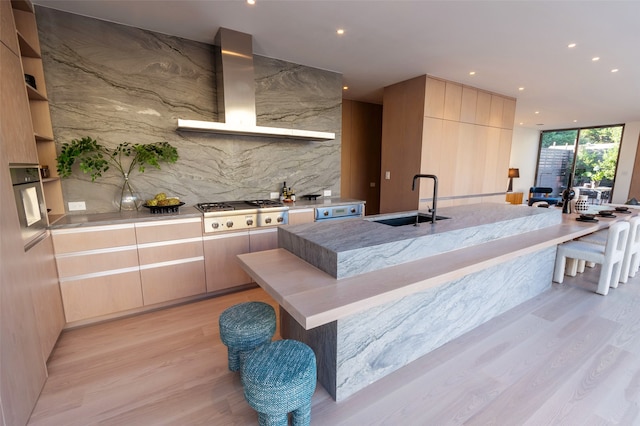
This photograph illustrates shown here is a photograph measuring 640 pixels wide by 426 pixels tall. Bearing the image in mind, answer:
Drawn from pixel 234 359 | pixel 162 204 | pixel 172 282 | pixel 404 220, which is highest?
pixel 162 204

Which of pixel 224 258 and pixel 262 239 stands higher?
pixel 262 239

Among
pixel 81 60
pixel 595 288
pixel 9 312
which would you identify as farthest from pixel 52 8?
pixel 595 288

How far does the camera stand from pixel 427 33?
2.75 metres

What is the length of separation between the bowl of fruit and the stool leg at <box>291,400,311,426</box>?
217 centimetres

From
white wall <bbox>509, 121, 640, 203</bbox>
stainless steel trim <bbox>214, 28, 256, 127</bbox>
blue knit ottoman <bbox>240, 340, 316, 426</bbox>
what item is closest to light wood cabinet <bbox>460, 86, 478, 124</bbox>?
stainless steel trim <bbox>214, 28, 256, 127</bbox>

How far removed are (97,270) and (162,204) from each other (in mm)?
767

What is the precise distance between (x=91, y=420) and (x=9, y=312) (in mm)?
715

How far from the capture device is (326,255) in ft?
4.96

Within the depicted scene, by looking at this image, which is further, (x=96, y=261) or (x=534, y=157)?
(x=534, y=157)

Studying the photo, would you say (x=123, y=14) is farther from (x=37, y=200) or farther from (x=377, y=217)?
(x=377, y=217)

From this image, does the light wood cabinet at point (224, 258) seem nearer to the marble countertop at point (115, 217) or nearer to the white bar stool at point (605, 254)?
the marble countertop at point (115, 217)

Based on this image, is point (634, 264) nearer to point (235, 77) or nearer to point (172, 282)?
point (235, 77)

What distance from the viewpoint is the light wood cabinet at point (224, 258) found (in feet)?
8.95

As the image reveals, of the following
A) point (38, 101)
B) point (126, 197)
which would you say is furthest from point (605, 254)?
point (38, 101)
